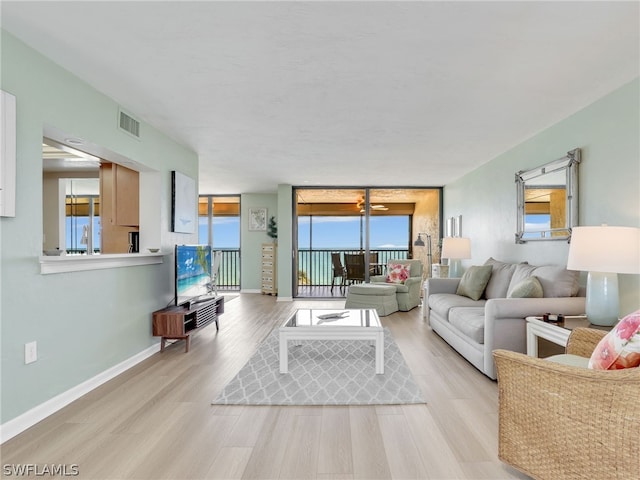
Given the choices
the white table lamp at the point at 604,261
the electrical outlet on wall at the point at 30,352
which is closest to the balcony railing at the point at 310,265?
the white table lamp at the point at 604,261

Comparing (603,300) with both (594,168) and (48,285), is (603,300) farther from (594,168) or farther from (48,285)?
(48,285)

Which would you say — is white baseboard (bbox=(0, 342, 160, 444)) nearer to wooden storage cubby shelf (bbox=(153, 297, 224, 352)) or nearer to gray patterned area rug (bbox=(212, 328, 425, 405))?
wooden storage cubby shelf (bbox=(153, 297, 224, 352))

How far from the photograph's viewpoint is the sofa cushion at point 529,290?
3.17 m

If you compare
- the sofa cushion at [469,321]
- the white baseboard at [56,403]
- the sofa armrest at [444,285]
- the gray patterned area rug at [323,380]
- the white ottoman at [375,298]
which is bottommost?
the gray patterned area rug at [323,380]

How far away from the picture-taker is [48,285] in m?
2.44

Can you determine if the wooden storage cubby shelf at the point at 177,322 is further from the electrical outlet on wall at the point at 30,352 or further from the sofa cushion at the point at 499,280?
the sofa cushion at the point at 499,280

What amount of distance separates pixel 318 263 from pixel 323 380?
20.9 feet

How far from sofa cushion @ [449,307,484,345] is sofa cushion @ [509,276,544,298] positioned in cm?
38

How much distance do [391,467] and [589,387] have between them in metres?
0.98

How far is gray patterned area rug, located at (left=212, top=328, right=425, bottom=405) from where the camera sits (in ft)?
8.61

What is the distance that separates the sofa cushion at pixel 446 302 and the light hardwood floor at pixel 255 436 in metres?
1.01

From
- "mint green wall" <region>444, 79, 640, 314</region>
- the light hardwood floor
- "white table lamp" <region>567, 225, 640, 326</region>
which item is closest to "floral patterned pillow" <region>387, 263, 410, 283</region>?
"mint green wall" <region>444, 79, 640, 314</region>

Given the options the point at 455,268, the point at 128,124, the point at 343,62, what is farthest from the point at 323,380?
the point at 455,268

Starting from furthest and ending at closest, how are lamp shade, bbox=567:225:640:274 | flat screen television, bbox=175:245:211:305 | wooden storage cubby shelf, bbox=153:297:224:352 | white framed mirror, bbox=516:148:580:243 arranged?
flat screen television, bbox=175:245:211:305
wooden storage cubby shelf, bbox=153:297:224:352
white framed mirror, bbox=516:148:580:243
lamp shade, bbox=567:225:640:274
